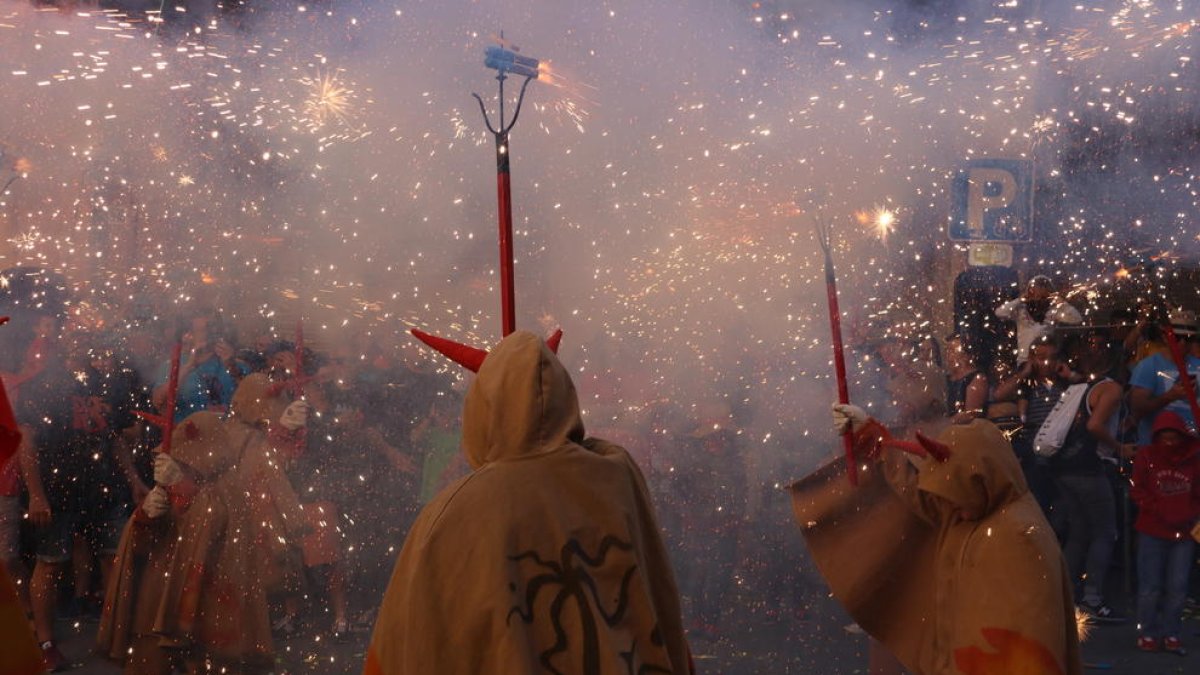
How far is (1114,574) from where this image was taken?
24.5 ft

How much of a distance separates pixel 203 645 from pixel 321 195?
270 centimetres

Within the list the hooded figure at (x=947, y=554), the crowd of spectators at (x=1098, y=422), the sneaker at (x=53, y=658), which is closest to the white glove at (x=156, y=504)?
the sneaker at (x=53, y=658)

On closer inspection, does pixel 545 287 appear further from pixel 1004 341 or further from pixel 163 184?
pixel 1004 341

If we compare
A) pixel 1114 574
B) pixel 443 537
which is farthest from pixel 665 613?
pixel 1114 574

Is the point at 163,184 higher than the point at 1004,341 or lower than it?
higher

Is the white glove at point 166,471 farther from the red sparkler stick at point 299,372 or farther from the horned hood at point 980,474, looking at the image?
the horned hood at point 980,474

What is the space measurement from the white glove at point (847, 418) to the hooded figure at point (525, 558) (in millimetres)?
2097

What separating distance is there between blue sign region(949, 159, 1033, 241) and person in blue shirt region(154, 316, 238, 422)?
15.3ft

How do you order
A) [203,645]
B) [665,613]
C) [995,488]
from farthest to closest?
1. [203,645]
2. [995,488]
3. [665,613]

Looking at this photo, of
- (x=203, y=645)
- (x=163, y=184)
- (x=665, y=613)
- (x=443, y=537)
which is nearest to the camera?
(x=443, y=537)

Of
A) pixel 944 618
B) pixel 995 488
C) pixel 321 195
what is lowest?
pixel 944 618

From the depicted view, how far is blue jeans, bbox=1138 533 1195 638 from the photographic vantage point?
6484 mm

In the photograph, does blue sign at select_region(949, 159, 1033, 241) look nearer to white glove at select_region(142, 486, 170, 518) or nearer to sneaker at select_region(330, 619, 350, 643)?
sneaker at select_region(330, 619, 350, 643)

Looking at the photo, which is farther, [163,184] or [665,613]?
[163,184]
